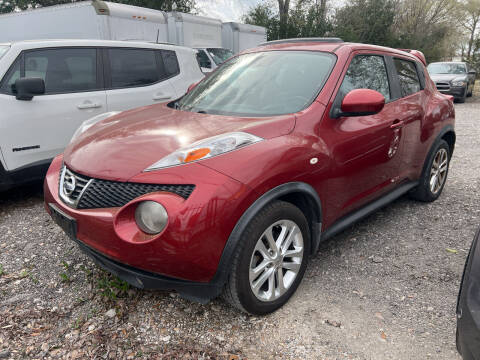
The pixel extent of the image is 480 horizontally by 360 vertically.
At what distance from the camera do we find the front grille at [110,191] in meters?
2.00

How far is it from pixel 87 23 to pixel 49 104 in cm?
578

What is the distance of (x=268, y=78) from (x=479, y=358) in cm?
222

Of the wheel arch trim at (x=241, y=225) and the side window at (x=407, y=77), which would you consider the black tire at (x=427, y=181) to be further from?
the wheel arch trim at (x=241, y=225)

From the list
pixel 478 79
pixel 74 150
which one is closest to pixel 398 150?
pixel 74 150

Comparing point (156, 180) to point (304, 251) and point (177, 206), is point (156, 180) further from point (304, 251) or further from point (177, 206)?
point (304, 251)

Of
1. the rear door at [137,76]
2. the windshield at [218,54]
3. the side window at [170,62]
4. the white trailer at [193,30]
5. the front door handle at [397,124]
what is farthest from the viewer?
the windshield at [218,54]

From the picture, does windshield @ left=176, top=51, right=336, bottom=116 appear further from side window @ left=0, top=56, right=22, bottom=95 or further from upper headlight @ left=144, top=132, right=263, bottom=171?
side window @ left=0, top=56, right=22, bottom=95

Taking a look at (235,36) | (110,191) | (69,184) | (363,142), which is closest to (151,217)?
(110,191)

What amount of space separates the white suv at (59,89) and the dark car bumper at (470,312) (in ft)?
12.5

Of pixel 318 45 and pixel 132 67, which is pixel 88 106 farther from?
pixel 318 45

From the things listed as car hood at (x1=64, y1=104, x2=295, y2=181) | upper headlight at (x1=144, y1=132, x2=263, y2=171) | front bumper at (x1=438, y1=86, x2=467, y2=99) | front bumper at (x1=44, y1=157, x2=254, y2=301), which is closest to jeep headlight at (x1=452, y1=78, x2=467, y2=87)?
front bumper at (x1=438, y1=86, x2=467, y2=99)

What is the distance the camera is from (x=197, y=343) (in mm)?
2217

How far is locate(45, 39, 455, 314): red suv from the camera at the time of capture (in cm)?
199

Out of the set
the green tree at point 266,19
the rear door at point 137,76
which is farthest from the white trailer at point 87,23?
the green tree at point 266,19
